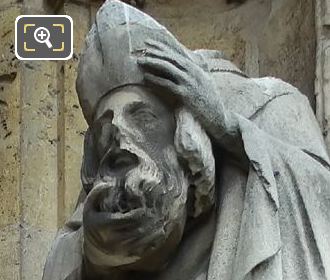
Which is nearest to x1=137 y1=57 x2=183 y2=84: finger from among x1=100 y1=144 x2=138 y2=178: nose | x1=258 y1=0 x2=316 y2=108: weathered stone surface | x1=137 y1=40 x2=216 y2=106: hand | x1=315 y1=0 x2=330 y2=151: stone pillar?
x1=137 y1=40 x2=216 y2=106: hand

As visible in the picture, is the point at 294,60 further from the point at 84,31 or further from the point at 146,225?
the point at 146,225

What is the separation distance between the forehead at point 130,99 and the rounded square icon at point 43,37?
31.3 inches

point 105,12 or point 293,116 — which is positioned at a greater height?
point 105,12

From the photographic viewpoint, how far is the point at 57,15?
3656 millimetres

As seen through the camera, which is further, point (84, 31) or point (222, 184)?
point (84, 31)

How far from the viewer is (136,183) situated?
270 centimetres

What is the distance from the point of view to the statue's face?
2.70m

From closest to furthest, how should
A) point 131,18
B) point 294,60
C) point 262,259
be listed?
point 262,259 < point 131,18 < point 294,60

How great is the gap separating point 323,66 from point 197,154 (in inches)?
25.2

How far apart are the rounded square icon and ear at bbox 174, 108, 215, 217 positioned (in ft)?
2.79

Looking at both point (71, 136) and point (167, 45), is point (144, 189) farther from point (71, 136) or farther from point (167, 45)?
point (71, 136)

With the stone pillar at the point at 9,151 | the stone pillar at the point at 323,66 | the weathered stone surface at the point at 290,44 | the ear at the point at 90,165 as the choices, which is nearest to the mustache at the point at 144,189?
the ear at the point at 90,165

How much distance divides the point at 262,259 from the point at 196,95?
0.88 feet

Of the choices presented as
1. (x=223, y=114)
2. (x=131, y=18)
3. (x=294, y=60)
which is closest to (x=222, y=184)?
(x=223, y=114)
